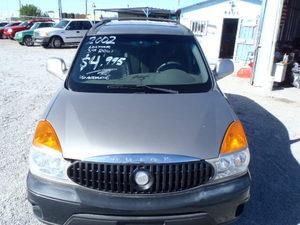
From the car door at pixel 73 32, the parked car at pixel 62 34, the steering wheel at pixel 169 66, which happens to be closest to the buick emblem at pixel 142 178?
the steering wheel at pixel 169 66

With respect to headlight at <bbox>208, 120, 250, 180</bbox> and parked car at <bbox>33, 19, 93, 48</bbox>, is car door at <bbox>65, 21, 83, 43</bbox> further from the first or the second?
headlight at <bbox>208, 120, 250, 180</bbox>

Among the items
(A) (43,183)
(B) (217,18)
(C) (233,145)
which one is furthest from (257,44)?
(A) (43,183)

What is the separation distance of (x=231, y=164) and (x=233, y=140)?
20 cm

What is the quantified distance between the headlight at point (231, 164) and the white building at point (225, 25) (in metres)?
11.9

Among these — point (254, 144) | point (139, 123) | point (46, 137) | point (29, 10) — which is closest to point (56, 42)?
point (254, 144)

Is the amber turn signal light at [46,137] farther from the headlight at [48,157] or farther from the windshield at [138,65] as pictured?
the windshield at [138,65]

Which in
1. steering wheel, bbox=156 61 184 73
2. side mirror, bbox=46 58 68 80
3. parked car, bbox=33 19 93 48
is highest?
steering wheel, bbox=156 61 184 73

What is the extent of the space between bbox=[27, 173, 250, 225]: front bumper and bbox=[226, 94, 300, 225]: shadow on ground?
0.98m

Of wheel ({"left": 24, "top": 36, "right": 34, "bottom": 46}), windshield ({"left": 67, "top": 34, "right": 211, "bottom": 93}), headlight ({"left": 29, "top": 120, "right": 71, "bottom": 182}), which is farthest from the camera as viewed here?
wheel ({"left": 24, "top": 36, "right": 34, "bottom": 46})

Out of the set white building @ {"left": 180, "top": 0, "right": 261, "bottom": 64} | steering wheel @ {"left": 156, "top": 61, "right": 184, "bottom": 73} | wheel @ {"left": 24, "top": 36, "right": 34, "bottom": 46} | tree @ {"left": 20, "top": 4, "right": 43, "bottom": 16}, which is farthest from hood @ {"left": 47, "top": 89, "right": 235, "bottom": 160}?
tree @ {"left": 20, "top": 4, "right": 43, "bottom": 16}

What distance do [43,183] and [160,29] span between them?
7.61 feet

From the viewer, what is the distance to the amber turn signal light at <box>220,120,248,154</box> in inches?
104

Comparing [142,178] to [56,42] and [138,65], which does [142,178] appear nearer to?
[138,65]

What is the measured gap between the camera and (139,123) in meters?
2.69
